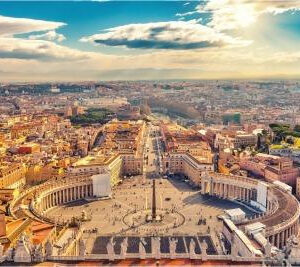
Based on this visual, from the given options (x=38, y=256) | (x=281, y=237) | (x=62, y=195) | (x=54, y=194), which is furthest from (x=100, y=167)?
(x=38, y=256)

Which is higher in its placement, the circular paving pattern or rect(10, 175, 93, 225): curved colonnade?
rect(10, 175, 93, 225): curved colonnade

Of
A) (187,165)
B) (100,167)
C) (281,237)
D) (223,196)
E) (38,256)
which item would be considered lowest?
(223,196)

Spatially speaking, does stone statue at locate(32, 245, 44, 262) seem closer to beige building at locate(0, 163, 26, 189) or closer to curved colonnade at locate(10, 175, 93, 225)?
curved colonnade at locate(10, 175, 93, 225)

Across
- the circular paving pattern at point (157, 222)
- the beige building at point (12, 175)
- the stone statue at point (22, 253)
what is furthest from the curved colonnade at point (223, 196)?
the stone statue at point (22, 253)

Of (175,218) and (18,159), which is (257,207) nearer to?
(175,218)

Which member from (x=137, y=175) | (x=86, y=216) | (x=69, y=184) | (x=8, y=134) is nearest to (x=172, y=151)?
(x=137, y=175)

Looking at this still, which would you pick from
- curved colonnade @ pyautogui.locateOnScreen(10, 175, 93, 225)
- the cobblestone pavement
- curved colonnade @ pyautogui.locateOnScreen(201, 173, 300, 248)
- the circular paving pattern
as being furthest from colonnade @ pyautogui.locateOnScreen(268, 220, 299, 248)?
curved colonnade @ pyautogui.locateOnScreen(10, 175, 93, 225)

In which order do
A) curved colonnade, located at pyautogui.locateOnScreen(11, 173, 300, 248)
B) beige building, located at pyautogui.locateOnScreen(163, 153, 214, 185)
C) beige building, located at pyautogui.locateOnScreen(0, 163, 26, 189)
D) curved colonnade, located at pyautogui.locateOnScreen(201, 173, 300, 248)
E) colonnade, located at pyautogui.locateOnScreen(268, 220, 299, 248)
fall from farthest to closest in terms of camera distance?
1. beige building, located at pyautogui.locateOnScreen(163, 153, 214, 185)
2. beige building, located at pyautogui.locateOnScreen(0, 163, 26, 189)
3. curved colonnade, located at pyautogui.locateOnScreen(11, 173, 300, 248)
4. curved colonnade, located at pyautogui.locateOnScreen(201, 173, 300, 248)
5. colonnade, located at pyautogui.locateOnScreen(268, 220, 299, 248)

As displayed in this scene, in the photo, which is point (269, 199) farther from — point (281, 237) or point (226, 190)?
point (281, 237)

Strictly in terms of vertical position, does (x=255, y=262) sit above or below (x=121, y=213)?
above
